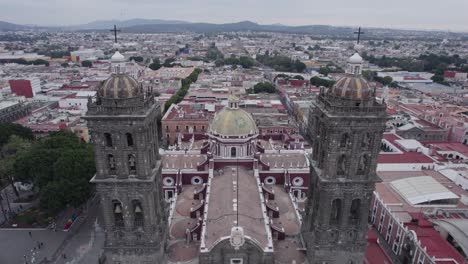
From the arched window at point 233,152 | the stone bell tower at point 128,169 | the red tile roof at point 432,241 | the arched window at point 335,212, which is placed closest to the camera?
the stone bell tower at point 128,169

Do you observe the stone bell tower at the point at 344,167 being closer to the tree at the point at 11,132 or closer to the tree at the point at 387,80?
the tree at the point at 11,132

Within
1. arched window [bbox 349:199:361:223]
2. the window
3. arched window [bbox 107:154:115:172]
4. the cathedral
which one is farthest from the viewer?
the window

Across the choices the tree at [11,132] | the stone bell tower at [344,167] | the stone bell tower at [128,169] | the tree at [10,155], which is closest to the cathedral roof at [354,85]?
the stone bell tower at [344,167]

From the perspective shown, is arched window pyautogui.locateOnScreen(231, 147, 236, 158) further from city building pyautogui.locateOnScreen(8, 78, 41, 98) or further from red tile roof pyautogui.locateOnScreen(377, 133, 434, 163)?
city building pyautogui.locateOnScreen(8, 78, 41, 98)

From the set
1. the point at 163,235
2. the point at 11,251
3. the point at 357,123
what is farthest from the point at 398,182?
the point at 11,251

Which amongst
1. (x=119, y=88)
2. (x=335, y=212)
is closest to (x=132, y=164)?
(x=119, y=88)

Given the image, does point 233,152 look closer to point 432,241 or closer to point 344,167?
point 344,167

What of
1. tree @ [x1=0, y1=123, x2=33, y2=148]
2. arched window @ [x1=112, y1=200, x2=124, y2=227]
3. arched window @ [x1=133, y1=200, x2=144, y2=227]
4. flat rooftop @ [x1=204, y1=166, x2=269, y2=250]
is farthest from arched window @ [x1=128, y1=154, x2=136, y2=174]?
tree @ [x1=0, y1=123, x2=33, y2=148]
